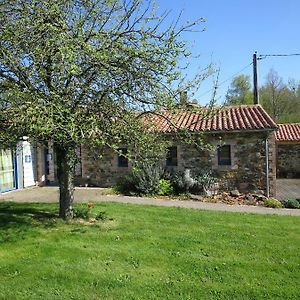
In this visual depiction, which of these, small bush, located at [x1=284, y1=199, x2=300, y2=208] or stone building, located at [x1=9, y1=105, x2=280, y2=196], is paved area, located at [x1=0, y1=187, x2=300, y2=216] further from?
stone building, located at [x1=9, y1=105, x2=280, y2=196]

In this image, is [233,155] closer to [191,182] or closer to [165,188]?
[191,182]

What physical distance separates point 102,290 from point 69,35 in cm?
479

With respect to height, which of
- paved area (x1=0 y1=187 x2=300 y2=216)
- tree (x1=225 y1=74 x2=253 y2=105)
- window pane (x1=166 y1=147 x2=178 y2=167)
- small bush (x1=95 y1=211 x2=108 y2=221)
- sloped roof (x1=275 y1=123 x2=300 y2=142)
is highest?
tree (x1=225 y1=74 x2=253 y2=105)

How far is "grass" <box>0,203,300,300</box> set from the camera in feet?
17.6

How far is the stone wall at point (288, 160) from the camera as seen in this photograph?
25.7m

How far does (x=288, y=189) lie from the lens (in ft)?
64.4

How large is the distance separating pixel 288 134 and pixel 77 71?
22.8 meters

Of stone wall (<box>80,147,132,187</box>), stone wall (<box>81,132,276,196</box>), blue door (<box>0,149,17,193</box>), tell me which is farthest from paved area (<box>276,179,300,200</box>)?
blue door (<box>0,149,17,193</box>)

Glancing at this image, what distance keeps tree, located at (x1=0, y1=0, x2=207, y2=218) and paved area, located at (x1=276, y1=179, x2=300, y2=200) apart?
1080 cm

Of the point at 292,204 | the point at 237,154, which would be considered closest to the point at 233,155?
the point at 237,154

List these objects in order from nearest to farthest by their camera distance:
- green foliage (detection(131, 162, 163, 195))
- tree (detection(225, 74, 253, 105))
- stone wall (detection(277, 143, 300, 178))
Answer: green foliage (detection(131, 162, 163, 195)), stone wall (detection(277, 143, 300, 178)), tree (detection(225, 74, 253, 105))

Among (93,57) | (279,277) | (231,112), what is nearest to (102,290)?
(279,277)

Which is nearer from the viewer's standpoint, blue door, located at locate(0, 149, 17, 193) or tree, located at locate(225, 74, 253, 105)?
blue door, located at locate(0, 149, 17, 193)

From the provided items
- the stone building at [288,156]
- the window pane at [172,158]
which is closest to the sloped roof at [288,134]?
the stone building at [288,156]
